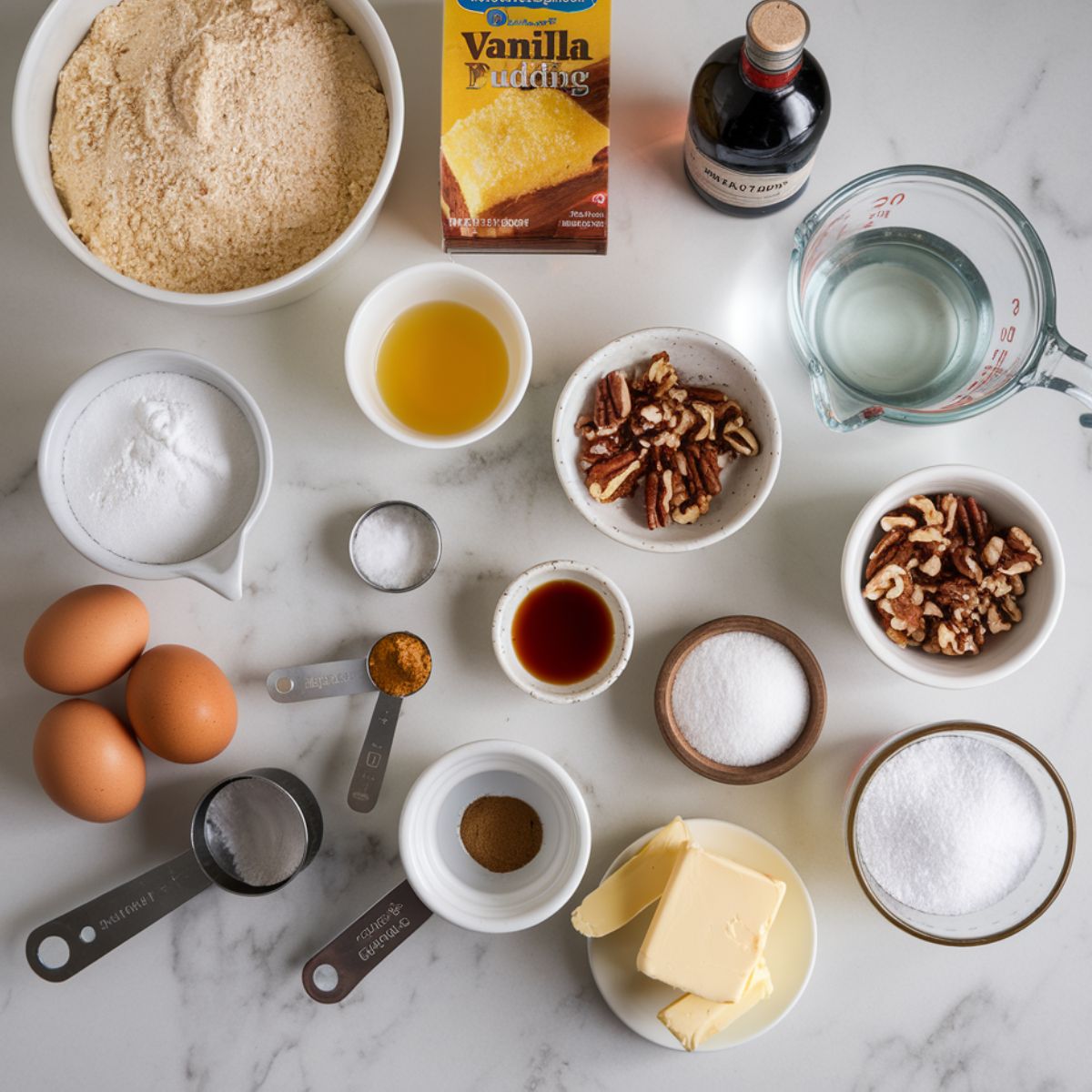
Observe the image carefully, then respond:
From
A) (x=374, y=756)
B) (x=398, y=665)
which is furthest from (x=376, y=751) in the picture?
(x=398, y=665)

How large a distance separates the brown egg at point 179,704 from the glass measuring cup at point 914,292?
917 mm

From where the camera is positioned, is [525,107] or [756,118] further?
[525,107]

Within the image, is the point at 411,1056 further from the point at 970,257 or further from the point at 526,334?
the point at 970,257

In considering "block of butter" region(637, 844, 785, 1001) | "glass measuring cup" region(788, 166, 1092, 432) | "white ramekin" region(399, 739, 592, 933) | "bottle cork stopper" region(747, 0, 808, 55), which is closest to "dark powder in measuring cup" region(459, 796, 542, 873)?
"white ramekin" region(399, 739, 592, 933)

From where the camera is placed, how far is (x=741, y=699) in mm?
1288

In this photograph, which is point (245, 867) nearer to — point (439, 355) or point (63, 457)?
point (63, 457)

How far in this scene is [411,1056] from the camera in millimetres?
1374

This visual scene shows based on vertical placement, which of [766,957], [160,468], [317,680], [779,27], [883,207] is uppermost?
[779,27]

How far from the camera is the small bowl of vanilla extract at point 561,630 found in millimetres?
1320

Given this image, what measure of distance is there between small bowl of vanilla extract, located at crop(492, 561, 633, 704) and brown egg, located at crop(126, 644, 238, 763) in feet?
1.27

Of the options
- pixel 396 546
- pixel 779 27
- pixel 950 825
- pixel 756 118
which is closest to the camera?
pixel 779 27

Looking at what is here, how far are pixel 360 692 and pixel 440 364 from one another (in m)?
0.49

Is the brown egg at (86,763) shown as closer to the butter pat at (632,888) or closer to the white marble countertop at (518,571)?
the white marble countertop at (518,571)

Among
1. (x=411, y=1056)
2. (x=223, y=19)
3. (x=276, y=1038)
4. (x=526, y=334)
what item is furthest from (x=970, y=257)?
(x=276, y=1038)
